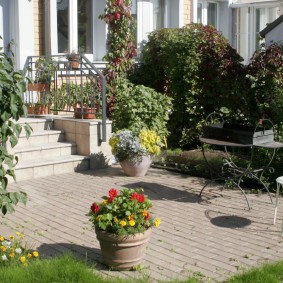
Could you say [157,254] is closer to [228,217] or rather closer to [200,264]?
[200,264]

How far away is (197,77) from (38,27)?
10.5 feet

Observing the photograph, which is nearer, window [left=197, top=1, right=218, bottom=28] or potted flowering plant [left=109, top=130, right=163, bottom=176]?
potted flowering plant [left=109, top=130, right=163, bottom=176]

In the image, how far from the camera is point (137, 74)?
42.1 ft

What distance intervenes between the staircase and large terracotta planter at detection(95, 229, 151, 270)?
387 cm

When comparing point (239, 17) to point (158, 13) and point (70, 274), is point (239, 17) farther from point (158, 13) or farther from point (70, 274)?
point (70, 274)

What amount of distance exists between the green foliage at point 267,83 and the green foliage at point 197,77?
0.29m

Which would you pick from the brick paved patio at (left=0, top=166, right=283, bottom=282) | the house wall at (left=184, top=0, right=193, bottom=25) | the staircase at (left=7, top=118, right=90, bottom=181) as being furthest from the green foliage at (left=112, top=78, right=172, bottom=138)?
the house wall at (left=184, top=0, right=193, bottom=25)

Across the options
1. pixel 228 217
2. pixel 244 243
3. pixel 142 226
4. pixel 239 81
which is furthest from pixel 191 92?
pixel 142 226

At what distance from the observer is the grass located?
4816 millimetres

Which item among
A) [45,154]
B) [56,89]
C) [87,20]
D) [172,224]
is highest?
Answer: [87,20]

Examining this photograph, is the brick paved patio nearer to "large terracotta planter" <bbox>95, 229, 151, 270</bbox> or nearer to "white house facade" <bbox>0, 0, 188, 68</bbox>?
"large terracotta planter" <bbox>95, 229, 151, 270</bbox>

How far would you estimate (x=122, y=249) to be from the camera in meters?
5.21

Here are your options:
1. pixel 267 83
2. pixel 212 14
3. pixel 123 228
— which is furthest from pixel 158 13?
pixel 123 228

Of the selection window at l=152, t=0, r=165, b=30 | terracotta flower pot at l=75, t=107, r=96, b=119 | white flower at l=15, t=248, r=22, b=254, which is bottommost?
white flower at l=15, t=248, r=22, b=254
